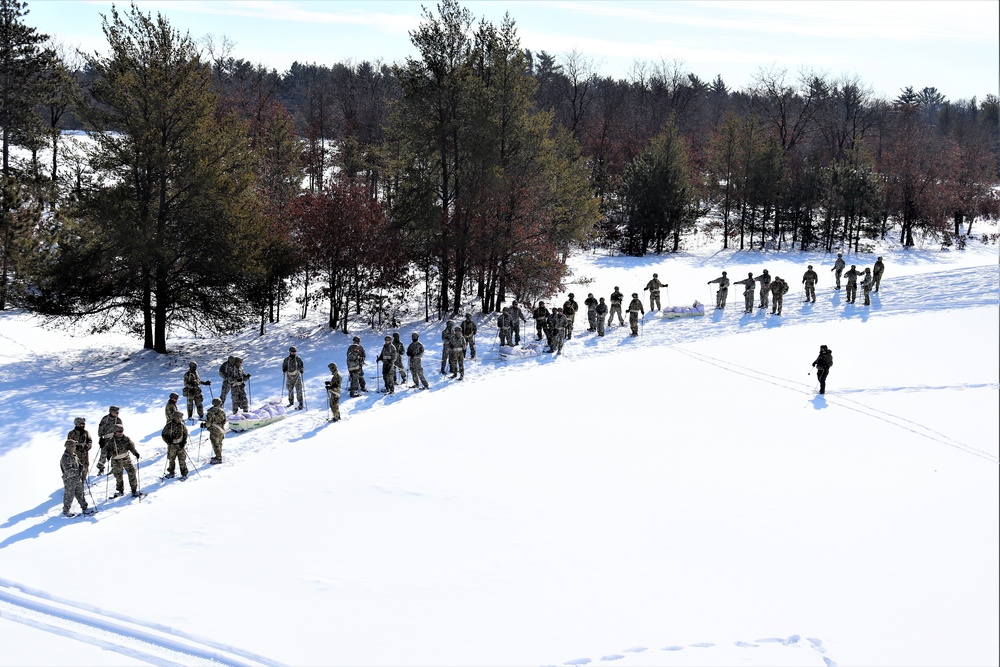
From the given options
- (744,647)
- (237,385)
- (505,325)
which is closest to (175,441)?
(237,385)

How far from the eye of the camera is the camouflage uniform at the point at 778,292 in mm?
25656

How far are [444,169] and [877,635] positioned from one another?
75.7 feet

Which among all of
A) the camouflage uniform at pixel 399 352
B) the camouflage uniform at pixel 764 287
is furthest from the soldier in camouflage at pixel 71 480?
the camouflage uniform at pixel 764 287

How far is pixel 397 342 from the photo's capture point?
64.2ft

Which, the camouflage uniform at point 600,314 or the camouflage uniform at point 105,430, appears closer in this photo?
the camouflage uniform at point 105,430

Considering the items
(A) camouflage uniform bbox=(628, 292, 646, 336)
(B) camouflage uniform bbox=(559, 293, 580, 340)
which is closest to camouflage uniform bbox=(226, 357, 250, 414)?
(B) camouflage uniform bbox=(559, 293, 580, 340)

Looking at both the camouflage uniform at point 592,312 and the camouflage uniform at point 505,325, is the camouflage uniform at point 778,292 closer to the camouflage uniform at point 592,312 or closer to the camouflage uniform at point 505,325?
the camouflage uniform at point 592,312

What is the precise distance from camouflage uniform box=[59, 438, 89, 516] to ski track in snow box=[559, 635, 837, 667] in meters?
8.43

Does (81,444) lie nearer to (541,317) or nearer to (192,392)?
(192,392)

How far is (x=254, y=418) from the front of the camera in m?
16.9

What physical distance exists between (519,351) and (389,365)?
4.93 meters

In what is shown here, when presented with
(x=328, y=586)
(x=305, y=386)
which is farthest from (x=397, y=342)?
A: (x=328, y=586)

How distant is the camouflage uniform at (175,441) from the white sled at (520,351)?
34.2 ft

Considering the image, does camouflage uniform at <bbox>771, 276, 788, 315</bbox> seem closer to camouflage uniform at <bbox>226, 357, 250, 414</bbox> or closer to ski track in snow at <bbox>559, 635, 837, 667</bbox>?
camouflage uniform at <bbox>226, 357, 250, 414</bbox>
